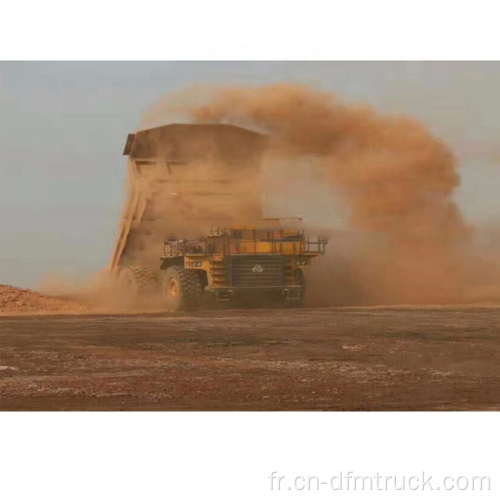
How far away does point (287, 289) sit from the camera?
18.7m

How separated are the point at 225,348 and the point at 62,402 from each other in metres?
3.43

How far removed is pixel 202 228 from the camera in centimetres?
1873

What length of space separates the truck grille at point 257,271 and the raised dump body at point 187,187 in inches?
33.2

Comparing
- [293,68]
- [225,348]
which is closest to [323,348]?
[225,348]

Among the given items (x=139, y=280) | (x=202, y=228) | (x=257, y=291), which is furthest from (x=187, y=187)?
(x=257, y=291)

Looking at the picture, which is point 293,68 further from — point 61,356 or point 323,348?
point 61,356

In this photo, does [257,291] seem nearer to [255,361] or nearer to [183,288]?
[183,288]

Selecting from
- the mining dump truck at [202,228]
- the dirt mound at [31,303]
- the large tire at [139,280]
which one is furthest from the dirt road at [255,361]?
the large tire at [139,280]

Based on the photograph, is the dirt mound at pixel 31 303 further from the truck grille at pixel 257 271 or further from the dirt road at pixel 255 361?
the truck grille at pixel 257 271

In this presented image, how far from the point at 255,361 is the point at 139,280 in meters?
5.21

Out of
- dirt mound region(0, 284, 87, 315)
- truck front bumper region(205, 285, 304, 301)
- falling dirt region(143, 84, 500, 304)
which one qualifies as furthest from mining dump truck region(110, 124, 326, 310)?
dirt mound region(0, 284, 87, 315)

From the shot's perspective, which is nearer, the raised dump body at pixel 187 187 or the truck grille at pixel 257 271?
the truck grille at pixel 257 271

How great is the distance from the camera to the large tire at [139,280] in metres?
19.0

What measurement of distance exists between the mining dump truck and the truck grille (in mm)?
19
